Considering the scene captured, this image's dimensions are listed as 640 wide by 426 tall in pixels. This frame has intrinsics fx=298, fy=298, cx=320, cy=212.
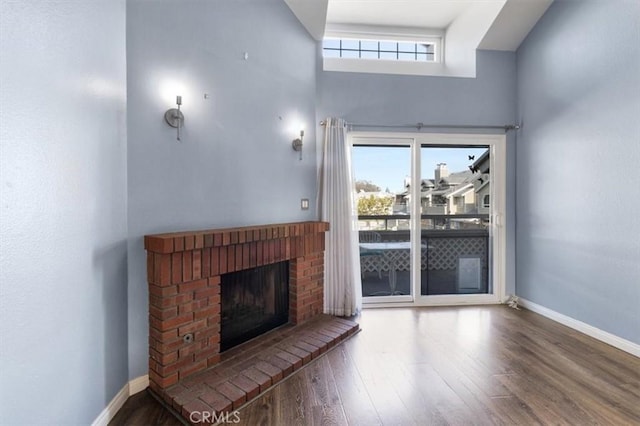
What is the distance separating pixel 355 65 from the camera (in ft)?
11.7

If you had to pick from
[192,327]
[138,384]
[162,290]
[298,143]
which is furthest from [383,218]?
[138,384]

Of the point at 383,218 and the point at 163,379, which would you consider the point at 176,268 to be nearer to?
the point at 163,379

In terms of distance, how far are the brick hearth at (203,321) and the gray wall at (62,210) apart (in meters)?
0.22

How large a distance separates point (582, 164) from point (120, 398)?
4.22 m

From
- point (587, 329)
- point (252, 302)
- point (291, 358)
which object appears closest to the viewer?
point (291, 358)

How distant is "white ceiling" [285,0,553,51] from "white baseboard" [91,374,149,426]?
3421mm

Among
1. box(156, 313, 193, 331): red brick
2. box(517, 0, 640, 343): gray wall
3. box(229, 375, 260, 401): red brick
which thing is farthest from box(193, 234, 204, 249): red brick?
box(517, 0, 640, 343): gray wall

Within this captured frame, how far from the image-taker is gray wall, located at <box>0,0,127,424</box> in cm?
108

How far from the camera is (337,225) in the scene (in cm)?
327

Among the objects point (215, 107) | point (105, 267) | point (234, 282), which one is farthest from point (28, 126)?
point (234, 282)

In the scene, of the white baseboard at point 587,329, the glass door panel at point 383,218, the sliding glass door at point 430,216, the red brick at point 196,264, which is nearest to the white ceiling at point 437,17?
the sliding glass door at point 430,216

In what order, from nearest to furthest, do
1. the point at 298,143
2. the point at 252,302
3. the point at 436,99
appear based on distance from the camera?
1. the point at 252,302
2. the point at 298,143
3. the point at 436,99

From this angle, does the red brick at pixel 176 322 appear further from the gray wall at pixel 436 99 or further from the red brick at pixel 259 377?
the gray wall at pixel 436 99

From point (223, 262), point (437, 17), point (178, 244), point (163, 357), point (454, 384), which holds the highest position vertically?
point (437, 17)
